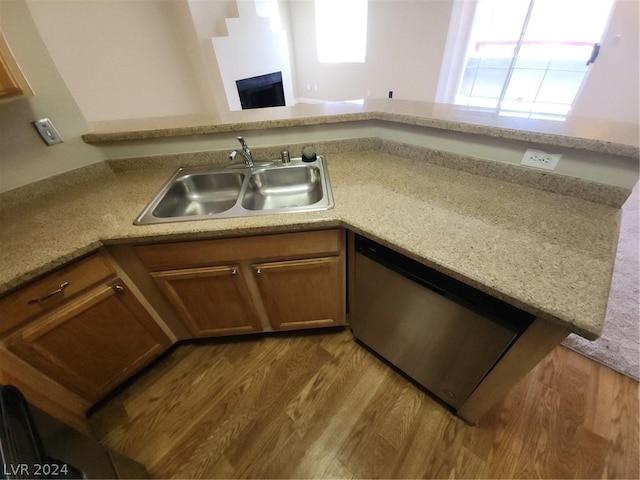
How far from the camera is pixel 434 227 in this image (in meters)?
0.84

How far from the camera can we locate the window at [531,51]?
2992 mm

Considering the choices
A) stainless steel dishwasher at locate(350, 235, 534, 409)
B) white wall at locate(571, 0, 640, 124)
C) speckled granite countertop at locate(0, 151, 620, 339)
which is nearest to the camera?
speckled granite countertop at locate(0, 151, 620, 339)

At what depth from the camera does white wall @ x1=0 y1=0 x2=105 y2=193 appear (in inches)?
39.9

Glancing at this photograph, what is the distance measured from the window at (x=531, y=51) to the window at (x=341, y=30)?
2.01 meters

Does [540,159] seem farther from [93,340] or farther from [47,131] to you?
[47,131]

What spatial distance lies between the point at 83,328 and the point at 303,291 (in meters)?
0.90

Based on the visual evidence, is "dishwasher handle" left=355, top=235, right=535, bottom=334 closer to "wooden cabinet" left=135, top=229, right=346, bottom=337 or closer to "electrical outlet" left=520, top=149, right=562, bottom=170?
"wooden cabinet" left=135, top=229, right=346, bottom=337

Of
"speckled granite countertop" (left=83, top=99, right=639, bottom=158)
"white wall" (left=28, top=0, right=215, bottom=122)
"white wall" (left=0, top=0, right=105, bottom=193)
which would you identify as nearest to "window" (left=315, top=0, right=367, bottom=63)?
"white wall" (left=28, top=0, right=215, bottom=122)

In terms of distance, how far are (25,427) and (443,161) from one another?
5.19 ft

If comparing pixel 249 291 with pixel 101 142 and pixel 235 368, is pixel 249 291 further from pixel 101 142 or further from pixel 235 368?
pixel 101 142

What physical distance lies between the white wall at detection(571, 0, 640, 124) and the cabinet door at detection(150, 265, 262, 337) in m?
3.56

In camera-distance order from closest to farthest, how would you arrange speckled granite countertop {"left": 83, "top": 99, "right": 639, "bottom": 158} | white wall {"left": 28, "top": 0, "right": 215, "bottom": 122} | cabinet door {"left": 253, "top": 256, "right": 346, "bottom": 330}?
speckled granite countertop {"left": 83, "top": 99, "right": 639, "bottom": 158}
cabinet door {"left": 253, "top": 256, "right": 346, "bottom": 330}
white wall {"left": 28, "top": 0, "right": 215, "bottom": 122}

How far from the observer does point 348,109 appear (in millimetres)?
1387

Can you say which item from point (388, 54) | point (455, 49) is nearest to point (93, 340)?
point (455, 49)
